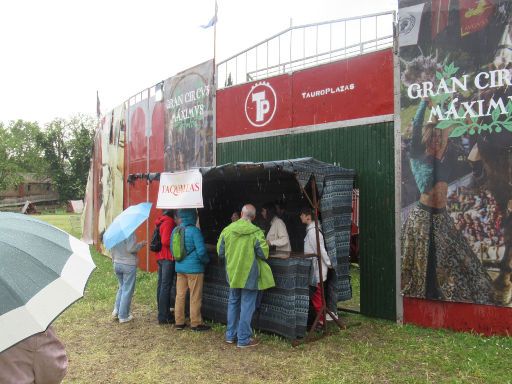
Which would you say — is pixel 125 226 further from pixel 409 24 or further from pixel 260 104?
pixel 409 24

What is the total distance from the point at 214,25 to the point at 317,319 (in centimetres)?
716

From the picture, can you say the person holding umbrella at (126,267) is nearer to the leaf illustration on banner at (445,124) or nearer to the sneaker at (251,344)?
the sneaker at (251,344)

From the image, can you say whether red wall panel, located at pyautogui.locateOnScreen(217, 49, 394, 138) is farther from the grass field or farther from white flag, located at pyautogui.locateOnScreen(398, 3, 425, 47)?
the grass field

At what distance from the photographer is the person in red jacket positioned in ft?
24.7

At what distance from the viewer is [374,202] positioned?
7.81 metres

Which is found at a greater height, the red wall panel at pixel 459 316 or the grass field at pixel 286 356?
the red wall panel at pixel 459 316

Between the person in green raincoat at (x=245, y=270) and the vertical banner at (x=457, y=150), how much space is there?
7.79 ft

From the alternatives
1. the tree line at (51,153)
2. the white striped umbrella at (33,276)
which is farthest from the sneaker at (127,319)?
the tree line at (51,153)

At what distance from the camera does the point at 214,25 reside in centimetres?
1089

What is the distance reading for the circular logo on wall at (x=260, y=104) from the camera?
956 centimetres

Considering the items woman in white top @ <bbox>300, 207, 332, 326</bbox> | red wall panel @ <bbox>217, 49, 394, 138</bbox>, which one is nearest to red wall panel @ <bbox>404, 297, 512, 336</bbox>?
woman in white top @ <bbox>300, 207, 332, 326</bbox>

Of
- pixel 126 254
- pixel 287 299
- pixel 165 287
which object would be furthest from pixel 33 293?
pixel 126 254

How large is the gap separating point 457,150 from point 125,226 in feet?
16.6

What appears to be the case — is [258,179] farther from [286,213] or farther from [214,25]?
[214,25]
